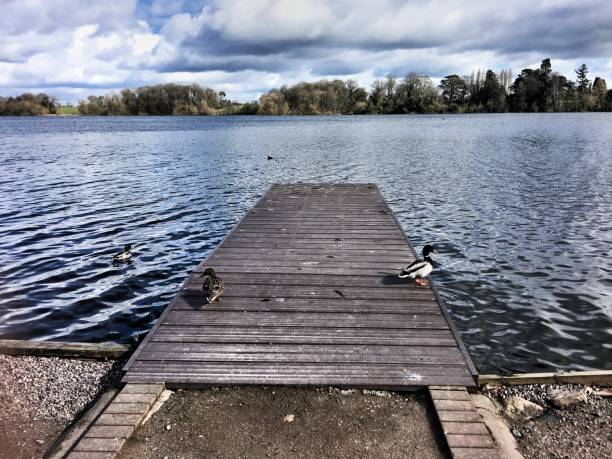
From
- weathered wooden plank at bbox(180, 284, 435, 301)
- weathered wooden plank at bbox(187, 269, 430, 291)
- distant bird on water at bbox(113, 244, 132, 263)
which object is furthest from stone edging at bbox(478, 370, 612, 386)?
distant bird on water at bbox(113, 244, 132, 263)

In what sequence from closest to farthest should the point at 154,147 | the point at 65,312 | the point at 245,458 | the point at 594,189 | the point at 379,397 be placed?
the point at 245,458
the point at 379,397
the point at 65,312
the point at 594,189
the point at 154,147

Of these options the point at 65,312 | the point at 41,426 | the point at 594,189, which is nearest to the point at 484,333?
the point at 41,426

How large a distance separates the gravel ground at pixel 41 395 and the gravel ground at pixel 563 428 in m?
4.69

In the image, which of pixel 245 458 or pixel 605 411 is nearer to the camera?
pixel 245 458

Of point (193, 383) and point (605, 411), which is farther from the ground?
point (193, 383)

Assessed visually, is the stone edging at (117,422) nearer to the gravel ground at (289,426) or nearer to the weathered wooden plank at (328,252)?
the gravel ground at (289,426)

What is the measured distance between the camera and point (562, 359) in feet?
24.5

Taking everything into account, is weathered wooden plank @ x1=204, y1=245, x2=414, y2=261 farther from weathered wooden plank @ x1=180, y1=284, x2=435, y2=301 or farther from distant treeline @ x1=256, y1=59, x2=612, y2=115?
distant treeline @ x1=256, y1=59, x2=612, y2=115

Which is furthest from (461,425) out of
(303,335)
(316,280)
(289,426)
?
(316,280)

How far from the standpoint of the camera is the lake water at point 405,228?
873 centimetres

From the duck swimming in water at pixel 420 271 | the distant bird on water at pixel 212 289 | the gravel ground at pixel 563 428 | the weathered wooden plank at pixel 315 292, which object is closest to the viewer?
the gravel ground at pixel 563 428

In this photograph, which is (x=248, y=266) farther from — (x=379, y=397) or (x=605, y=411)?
(x=605, y=411)

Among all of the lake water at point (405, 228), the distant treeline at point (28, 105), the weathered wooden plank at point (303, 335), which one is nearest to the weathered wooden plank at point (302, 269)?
the lake water at point (405, 228)

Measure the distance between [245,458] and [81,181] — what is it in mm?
24395
